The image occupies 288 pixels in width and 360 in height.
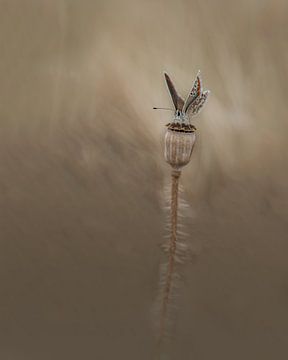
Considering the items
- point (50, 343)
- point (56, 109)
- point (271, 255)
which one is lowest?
point (50, 343)

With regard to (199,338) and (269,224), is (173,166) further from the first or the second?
(199,338)

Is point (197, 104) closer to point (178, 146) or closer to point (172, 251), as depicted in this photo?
point (178, 146)

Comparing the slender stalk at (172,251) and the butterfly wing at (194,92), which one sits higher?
the butterfly wing at (194,92)

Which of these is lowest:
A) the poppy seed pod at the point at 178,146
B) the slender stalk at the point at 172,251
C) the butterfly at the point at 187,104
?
the slender stalk at the point at 172,251

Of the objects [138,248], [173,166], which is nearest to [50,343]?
A: [138,248]

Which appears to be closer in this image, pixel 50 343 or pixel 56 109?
pixel 56 109

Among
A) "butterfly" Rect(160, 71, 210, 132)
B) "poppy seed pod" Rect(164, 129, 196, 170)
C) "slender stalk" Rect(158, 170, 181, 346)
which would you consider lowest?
"slender stalk" Rect(158, 170, 181, 346)

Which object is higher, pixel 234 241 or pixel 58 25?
pixel 58 25

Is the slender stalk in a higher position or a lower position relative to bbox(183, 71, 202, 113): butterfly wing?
lower
